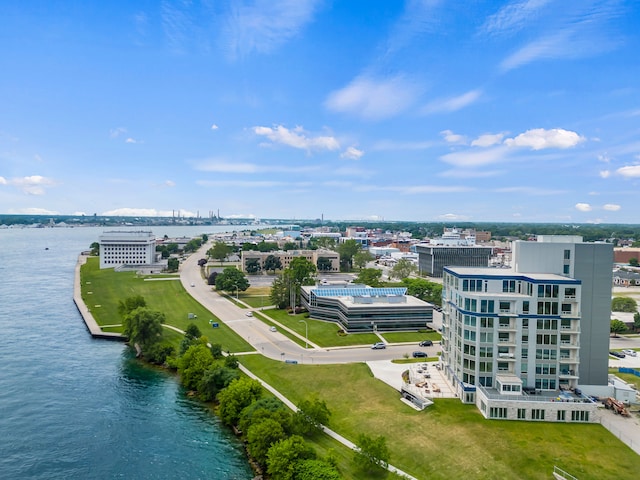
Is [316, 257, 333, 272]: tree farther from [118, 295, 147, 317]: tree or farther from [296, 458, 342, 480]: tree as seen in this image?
[296, 458, 342, 480]: tree

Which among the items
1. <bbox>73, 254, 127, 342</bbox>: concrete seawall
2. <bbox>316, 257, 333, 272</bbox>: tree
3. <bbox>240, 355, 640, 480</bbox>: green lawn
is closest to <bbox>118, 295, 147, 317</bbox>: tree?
<bbox>73, 254, 127, 342</bbox>: concrete seawall

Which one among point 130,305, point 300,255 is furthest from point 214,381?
point 300,255

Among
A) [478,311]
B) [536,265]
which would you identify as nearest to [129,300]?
[478,311]

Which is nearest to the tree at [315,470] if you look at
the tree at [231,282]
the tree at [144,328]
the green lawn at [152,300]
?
the green lawn at [152,300]

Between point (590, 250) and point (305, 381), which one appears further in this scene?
point (305, 381)

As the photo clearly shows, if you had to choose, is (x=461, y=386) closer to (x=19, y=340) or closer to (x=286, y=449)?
(x=286, y=449)
